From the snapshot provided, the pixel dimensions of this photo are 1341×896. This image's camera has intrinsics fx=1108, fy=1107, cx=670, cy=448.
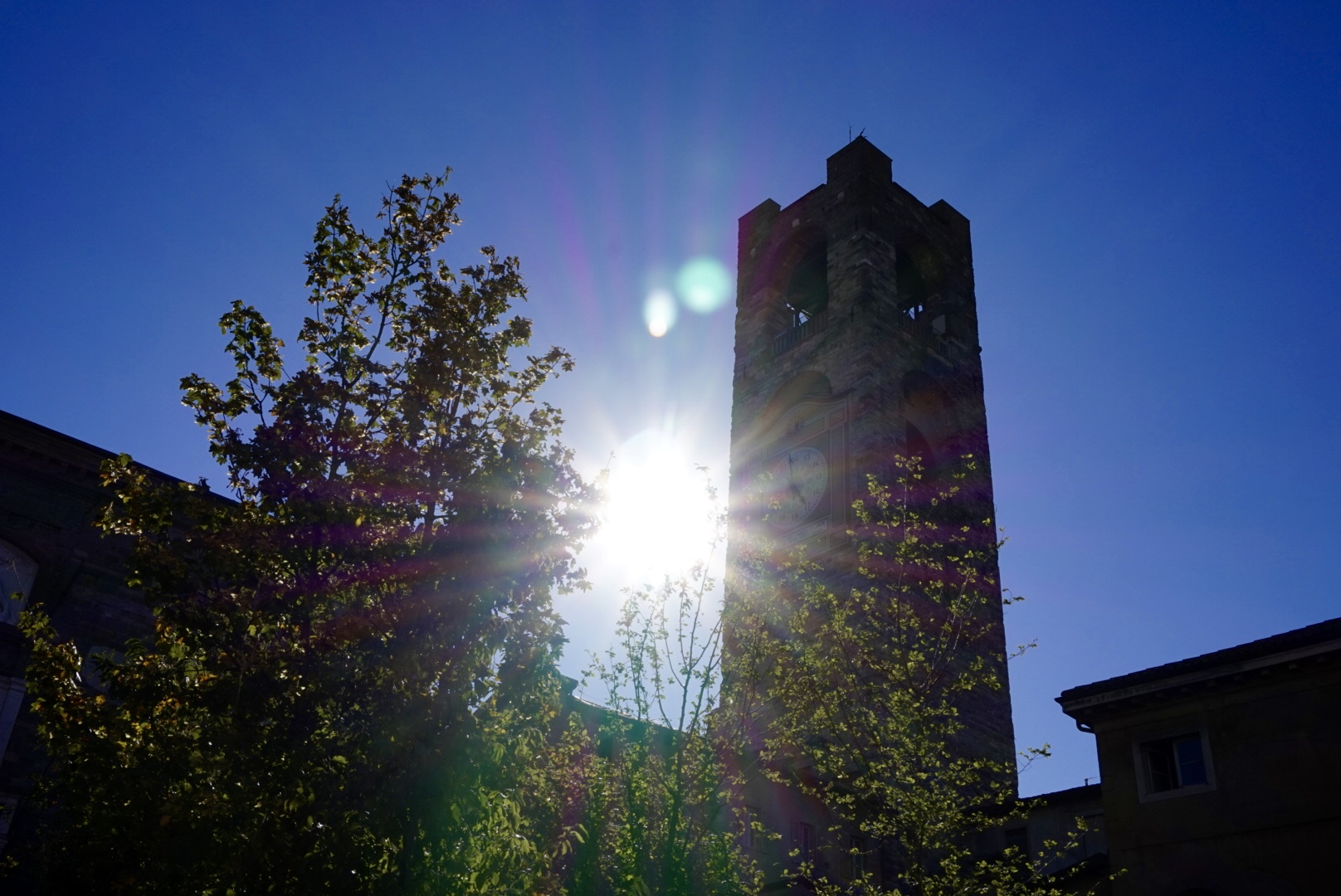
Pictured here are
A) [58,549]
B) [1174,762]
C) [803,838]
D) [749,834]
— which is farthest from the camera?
[803,838]

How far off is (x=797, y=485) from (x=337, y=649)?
24048 millimetres

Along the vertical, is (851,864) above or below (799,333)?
below

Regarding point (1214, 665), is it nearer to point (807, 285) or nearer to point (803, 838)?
point (803, 838)

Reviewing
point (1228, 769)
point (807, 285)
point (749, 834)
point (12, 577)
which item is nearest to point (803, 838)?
point (749, 834)

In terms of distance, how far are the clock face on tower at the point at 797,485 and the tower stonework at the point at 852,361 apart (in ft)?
0.16

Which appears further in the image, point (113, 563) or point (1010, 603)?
point (113, 563)

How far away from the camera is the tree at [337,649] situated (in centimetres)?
856

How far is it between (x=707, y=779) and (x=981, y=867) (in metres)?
3.96

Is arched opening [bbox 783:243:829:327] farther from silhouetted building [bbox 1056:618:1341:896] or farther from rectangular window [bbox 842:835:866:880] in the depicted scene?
silhouetted building [bbox 1056:618:1341:896]

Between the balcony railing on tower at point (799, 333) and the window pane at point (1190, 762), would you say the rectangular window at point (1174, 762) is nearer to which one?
the window pane at point (1190, 762)

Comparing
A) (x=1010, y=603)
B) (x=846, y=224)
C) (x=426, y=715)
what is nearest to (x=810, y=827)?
(x=1010, y=603)

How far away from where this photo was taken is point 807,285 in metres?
39.1

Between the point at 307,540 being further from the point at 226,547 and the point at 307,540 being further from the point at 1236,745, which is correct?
the point at 1236,745

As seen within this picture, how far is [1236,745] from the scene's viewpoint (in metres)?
16.3
